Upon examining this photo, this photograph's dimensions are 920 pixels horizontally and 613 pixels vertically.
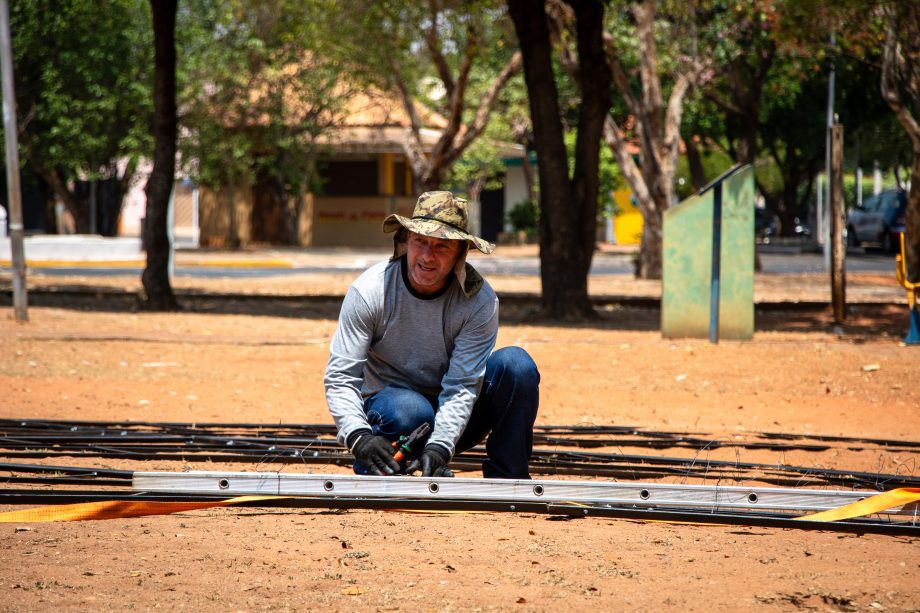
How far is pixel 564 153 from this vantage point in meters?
15.4

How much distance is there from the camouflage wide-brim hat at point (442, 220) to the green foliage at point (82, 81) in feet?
88.5

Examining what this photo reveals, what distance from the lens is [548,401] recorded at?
31.6 feet

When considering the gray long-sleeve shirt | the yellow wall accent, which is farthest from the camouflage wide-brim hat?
the yellow wall accent

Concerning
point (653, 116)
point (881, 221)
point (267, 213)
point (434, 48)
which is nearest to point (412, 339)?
point (653, 116)

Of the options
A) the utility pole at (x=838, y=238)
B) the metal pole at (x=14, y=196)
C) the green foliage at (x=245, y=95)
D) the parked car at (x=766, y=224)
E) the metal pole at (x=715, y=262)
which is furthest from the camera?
the parked car at (x=766, y=224)

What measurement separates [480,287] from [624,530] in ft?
3.73

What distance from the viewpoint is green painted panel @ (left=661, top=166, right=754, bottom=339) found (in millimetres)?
12445

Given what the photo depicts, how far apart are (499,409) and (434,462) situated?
1.54 feet

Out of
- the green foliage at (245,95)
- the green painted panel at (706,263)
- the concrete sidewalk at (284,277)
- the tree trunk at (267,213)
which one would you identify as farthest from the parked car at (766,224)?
the green painted panel at (706,263)

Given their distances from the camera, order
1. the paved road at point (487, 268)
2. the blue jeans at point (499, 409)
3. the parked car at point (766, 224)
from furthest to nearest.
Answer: the parked car at point (766, 224), the paved road at point (487, 268), the blue jeans at point (499, 409)

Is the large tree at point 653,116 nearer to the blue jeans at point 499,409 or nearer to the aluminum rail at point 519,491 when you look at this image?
the blue jeans at point 499,409

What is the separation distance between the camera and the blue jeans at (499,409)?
Result: 5.19 meters

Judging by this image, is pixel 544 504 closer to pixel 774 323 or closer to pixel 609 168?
pixel 774 323

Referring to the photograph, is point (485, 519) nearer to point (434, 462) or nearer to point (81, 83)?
point (434, 462)
